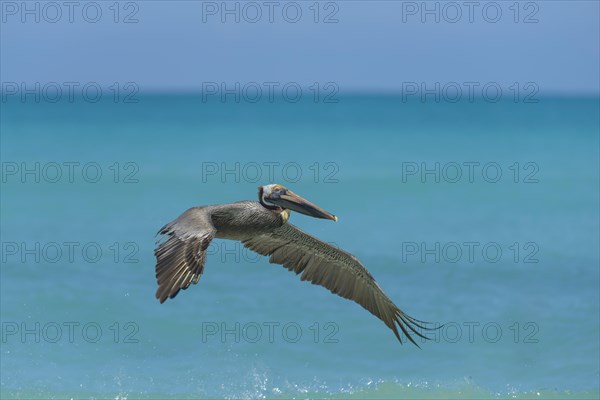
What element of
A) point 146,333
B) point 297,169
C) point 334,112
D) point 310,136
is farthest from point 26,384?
point 334,112

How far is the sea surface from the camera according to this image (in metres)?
18.2

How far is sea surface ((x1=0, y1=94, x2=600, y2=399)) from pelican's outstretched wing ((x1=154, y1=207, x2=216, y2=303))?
6.94m

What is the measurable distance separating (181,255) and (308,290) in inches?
481

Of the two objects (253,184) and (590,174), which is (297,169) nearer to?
(253,184)

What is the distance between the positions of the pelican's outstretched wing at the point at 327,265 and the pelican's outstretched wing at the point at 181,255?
2480mm

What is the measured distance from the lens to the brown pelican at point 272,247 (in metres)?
10.0

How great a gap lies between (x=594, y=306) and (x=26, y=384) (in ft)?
33.1

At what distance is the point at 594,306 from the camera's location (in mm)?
21562
